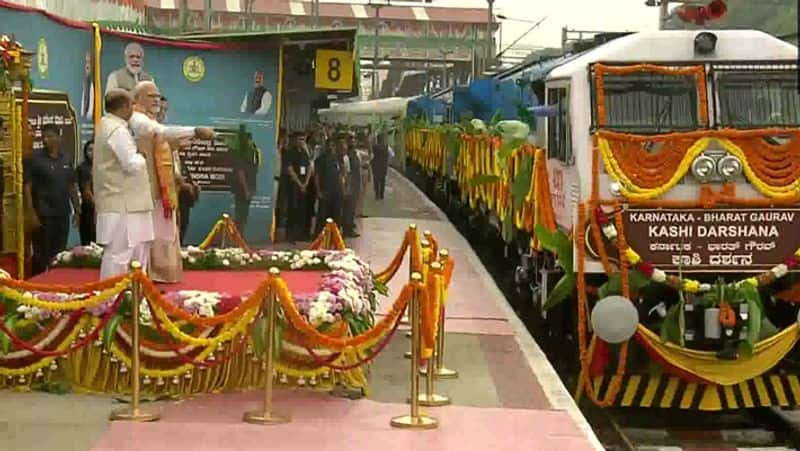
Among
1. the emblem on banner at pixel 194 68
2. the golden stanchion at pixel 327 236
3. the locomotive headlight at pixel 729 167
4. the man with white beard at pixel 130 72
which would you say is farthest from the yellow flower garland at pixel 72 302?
the emblem on banner at pixel 194 68

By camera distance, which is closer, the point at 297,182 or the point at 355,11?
the point at 297,182

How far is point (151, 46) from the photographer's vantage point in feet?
48.4

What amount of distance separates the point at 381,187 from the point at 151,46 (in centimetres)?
1718

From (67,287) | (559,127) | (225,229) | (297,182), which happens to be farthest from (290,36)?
(67,287)

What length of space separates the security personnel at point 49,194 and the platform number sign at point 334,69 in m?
6.51

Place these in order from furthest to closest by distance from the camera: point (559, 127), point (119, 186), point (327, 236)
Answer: point (327, 236)
point (559, 127)
point (119, 186)

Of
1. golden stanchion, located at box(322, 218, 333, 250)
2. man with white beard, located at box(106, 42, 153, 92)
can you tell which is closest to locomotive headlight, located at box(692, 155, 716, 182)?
golden stanchion, located at box(322, 218, 333, 250)

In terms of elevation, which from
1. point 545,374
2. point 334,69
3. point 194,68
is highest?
point 334,69

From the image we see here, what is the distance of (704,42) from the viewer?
10297 millimetres

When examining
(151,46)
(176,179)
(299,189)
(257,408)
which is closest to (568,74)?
(176,179)

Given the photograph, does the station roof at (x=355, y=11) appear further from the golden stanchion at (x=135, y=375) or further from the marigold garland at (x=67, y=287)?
the golden stanchion at (x=135, y=375)

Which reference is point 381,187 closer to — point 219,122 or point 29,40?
point 219,122

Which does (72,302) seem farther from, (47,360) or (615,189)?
(615,189)

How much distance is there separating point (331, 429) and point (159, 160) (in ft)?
8.08
